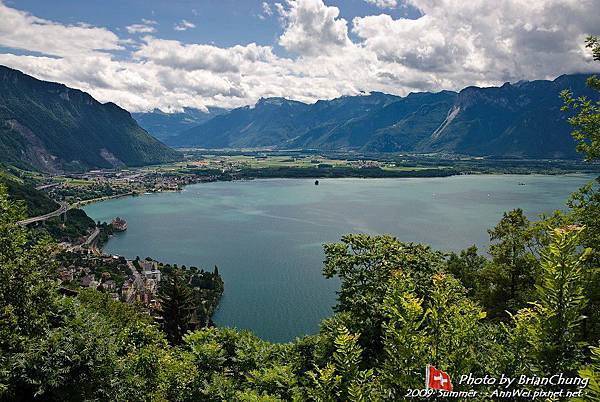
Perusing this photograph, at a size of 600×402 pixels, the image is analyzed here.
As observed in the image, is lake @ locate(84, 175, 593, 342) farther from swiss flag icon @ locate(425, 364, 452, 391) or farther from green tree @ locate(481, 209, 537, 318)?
swiss flag icon @ locate(425, 364, 452, 391)

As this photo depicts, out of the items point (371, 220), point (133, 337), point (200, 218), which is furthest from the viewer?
point (200, 218)

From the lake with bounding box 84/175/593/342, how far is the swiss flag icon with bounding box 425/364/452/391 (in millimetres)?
29413

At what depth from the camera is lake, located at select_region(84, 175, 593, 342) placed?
41.5 metres

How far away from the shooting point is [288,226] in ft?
242

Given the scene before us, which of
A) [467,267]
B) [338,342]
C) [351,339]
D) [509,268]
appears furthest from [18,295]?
[467,267]

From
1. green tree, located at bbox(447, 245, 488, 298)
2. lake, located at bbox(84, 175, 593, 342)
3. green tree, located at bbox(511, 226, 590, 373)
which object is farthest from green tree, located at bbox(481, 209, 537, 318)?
lake, located at bbox(84, 175, 593, 342)

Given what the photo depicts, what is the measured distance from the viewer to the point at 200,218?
86188 millimetres

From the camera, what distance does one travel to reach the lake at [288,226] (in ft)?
136

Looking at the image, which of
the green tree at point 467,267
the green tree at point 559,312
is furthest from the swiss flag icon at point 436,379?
the green tree at point 467,267

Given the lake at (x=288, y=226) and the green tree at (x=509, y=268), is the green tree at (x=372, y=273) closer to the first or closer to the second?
the green tree at (x=509, y=268)

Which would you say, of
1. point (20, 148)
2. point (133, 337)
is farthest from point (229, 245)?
point (20, 148)

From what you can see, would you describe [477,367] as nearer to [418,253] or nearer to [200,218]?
[418,253]

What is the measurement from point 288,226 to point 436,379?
68.3 metres

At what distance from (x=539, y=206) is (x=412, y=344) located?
84240 mm
